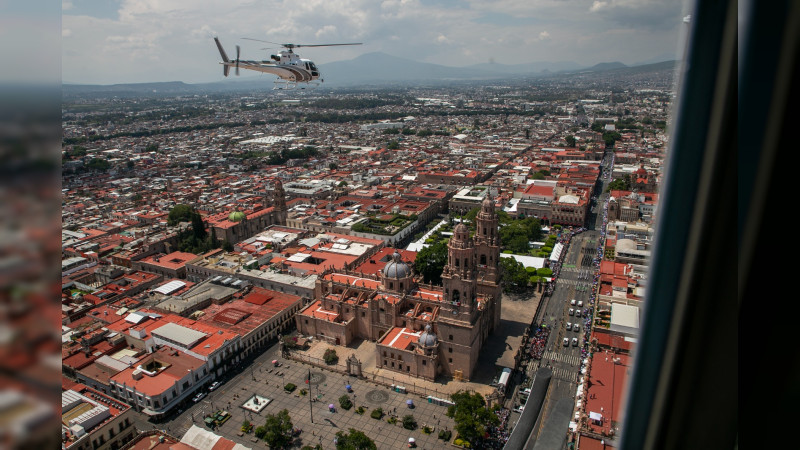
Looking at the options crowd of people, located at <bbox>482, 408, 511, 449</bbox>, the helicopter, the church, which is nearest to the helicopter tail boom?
the helicopter

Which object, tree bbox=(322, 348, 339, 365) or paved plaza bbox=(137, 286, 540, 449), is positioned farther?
tree bbox=(322, 348, 339, 365)

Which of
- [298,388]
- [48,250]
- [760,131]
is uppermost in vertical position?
[760,131]

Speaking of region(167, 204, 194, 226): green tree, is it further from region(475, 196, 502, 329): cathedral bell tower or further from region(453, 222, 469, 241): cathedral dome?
region(453, 222, 469, 241): cathedral dome

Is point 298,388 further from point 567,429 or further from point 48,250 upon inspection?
point 48,250

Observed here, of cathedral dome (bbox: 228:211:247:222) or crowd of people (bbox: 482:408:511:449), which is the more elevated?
cathedral dome (bbox: 228:211:247:222)

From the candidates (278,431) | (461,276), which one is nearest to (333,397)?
(278,431)

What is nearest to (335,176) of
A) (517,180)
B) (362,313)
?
(517,180)
